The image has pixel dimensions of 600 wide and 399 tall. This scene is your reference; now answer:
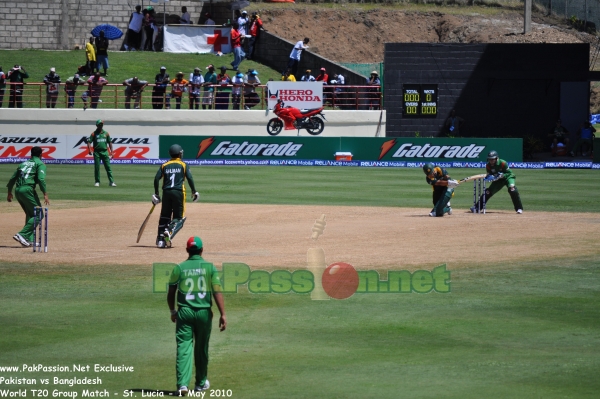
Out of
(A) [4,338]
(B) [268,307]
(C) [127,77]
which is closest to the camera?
(A) [4,338]

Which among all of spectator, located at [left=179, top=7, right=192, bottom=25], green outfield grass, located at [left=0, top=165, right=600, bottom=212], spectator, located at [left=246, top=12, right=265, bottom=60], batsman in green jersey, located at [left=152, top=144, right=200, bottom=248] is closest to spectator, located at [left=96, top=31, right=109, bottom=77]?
spectator, located at [left=179, top=7, right=192, bottom=25]

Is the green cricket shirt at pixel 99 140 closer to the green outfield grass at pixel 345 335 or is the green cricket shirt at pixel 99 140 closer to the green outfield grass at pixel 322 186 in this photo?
the green outfield grass at pixel 322 186

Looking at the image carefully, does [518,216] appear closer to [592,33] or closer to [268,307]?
[268,307]

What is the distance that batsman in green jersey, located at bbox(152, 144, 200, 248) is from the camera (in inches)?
761

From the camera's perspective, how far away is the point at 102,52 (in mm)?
49719

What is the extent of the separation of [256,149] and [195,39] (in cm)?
1500

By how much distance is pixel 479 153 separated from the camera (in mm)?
42469

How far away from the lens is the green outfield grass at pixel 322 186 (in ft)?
97.8

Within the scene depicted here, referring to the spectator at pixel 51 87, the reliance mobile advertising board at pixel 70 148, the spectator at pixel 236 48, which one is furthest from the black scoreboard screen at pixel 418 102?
the spectator at pixel 51 87

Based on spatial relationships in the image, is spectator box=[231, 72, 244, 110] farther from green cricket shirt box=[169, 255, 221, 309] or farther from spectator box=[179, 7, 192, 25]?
green cricket shirt box=[169, 255, 221, 309]

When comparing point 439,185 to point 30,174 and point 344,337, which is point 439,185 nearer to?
point 30,174

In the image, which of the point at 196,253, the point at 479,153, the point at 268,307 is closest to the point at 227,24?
the point at 479,153

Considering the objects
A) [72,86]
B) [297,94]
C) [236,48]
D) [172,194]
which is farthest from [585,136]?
[172,194]

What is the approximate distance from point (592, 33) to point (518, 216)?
1947 inches
